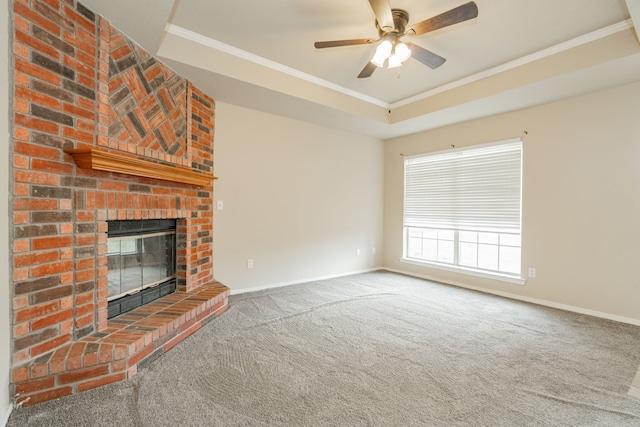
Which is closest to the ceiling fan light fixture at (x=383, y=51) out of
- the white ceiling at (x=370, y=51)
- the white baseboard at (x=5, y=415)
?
the white ceiling at (x=370, y=51)

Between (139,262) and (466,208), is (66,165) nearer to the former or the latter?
(139,262)

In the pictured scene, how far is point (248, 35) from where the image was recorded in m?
2.63

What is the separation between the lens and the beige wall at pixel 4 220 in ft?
4.89

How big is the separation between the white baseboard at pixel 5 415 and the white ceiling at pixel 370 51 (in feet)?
8.10

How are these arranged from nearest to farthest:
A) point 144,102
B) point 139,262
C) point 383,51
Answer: point 383,51
point 144,102
point 139,262

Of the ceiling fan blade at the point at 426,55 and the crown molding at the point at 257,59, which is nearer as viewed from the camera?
the ceiling fan blade at the point at 426,55

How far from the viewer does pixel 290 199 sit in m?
4.24

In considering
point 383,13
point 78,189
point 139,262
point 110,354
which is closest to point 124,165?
point 78,189

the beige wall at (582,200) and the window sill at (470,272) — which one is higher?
the beige wall at (582,200)

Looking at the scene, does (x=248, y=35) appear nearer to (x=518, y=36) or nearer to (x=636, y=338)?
(x=518, y=36)

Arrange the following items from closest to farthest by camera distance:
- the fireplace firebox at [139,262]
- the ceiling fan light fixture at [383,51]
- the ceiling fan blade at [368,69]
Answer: the ceiling fan light fixture at [383,51] < the fireplace firebox at [139,262] < the ceiling fan blade at [368,69]

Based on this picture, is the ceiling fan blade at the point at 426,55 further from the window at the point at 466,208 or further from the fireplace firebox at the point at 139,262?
the fireplace firebox at the point at 139,262

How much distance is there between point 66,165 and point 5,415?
55.0 inches

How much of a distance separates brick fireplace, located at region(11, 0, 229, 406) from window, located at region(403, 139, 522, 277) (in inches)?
144
